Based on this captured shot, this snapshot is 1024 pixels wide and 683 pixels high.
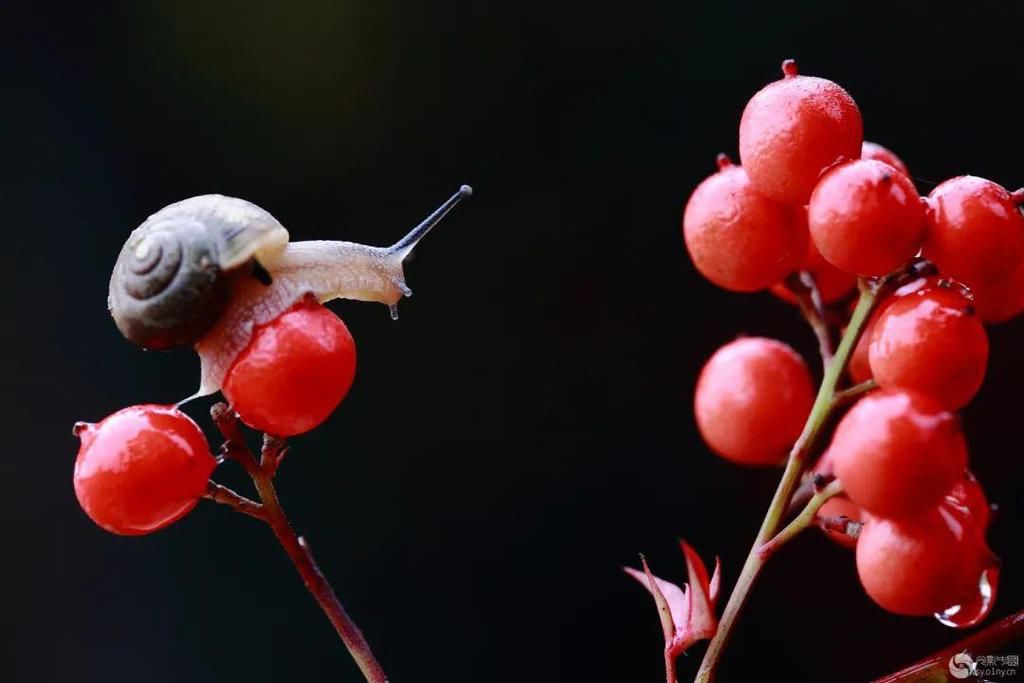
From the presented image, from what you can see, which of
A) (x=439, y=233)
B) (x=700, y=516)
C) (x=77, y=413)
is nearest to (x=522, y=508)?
(x=700, y=516)

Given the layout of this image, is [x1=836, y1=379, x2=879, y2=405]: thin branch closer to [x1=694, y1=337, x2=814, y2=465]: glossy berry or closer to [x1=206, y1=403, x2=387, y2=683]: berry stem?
[x1=694, y1=337, x2=814, y2=465]: glossy berry

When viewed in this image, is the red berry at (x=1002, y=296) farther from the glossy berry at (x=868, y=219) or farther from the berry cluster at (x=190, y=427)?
the berry cluster at (x=190, y=427)

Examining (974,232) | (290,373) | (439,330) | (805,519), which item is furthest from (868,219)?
(439,330)

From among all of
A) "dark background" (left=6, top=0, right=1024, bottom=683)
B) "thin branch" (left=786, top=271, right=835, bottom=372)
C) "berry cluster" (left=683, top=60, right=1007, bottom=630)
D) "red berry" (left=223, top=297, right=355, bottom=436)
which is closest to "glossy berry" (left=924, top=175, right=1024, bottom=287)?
"berry cluster" (left=683, top=60, right=1007, bottom=630)

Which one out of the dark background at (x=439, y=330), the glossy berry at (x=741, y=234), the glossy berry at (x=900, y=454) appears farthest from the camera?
the dark background at (x=439, y=330)

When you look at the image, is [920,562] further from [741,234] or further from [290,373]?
[290,373]

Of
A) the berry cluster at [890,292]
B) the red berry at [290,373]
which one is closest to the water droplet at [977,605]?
the berry cluster at [890,292]

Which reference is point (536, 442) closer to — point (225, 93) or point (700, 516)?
point (700, 516)
